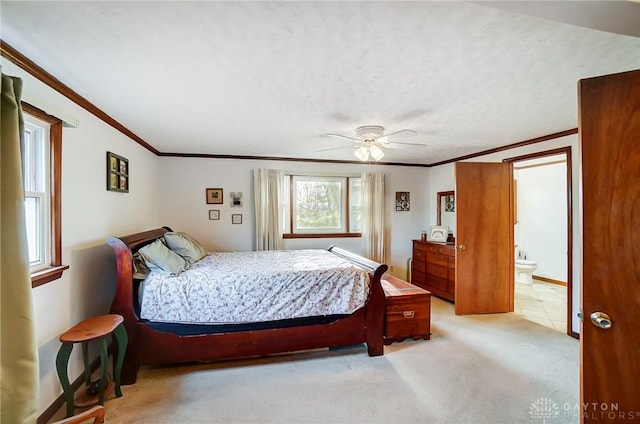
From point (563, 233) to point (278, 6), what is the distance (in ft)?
20.0

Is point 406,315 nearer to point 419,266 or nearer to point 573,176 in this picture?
point 419,266

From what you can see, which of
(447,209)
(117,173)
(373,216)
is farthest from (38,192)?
(447,209)

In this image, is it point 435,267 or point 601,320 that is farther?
point 435,267

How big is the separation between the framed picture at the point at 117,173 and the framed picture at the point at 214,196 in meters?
1.38

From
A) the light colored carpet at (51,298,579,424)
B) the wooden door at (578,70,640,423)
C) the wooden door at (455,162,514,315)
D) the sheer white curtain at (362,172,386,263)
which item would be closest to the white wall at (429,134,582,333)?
the wooden door at (455,162,514,315)

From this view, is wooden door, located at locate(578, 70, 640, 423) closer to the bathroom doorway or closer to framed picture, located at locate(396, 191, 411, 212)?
the bathroom doorway

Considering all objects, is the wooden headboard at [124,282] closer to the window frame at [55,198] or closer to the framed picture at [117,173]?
the window frame at [55,198]

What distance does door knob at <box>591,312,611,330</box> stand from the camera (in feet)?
3.72

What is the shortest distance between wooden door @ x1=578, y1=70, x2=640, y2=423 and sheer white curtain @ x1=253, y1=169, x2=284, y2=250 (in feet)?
12.4

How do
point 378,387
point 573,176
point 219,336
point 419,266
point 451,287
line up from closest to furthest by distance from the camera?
point 378,387 < point 219,336 < point 573,176 < point 451,287 < point 419,266

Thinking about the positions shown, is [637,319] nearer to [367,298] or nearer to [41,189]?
[367,298]

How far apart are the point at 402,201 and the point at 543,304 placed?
2.58 metres

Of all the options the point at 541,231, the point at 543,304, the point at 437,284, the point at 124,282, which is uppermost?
the point at 541,231

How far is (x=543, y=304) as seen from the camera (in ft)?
13.8
